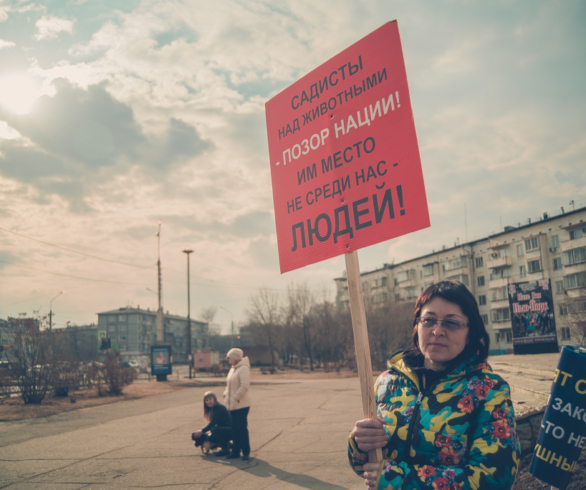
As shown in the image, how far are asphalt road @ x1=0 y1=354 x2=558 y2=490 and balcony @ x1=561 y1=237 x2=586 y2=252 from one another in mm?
44716

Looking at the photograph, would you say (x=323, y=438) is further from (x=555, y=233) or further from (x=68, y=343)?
(x=555, y=233)

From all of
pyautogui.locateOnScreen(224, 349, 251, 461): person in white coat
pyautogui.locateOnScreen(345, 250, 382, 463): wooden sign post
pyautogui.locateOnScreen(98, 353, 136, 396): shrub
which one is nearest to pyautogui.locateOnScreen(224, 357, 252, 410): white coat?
pyautogui.locateOnScreen(224, 349, 251, 461): person in white coat

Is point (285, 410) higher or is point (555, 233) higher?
point (555, 233)

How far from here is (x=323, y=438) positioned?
9211 millimetres

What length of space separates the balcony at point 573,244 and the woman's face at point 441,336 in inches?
2210

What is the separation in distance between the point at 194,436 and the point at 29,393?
38.4 ft

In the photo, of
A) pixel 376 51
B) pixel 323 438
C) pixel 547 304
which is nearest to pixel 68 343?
pixel 323 438

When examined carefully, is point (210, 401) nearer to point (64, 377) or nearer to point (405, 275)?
point (64, 377)

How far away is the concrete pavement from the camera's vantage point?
6.44 meters

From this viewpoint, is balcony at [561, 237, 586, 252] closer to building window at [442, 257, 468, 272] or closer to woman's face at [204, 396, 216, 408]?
building window at [442, 257, 468, 272]

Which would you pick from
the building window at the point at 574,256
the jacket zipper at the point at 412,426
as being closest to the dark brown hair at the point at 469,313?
the jacket zipper at the point at 412,426

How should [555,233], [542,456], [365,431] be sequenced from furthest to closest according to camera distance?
[555,233] < [542,456] < [365,431]

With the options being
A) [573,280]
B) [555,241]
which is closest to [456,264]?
[555,241]

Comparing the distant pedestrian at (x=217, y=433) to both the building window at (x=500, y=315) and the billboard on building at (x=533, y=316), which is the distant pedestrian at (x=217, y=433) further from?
the building window at (x=500, y=315)
